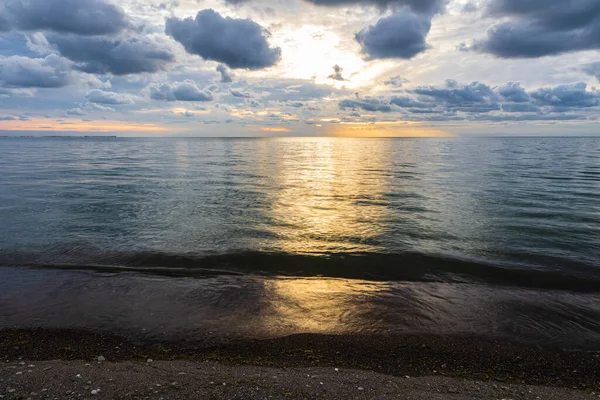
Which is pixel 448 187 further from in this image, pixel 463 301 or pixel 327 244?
pixel 463 301

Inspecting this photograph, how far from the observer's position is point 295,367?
7.97 meters

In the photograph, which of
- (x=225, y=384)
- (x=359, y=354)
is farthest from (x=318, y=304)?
(x=225, y=384)

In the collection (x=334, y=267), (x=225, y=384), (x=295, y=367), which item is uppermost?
(x=225, y=384)

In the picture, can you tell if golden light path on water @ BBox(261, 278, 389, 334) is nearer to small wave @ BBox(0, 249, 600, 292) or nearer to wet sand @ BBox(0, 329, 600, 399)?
wet sand @ BBox(0, 329, 600, 399)

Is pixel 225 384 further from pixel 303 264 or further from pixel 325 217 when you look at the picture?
pixel 325 217

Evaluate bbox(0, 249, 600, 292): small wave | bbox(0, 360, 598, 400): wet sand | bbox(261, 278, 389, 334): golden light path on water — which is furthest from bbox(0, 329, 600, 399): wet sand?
bbox(0, 249, 600, 292): small wave

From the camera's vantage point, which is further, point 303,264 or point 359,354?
point 303,264

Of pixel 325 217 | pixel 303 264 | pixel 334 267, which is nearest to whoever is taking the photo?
pixel 334 267

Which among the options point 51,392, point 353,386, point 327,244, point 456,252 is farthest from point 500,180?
point 51,392

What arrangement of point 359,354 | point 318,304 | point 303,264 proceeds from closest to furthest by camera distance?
point 359,354, point 318,304, point 303,264

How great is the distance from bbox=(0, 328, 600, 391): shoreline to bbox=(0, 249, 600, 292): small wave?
4.93 m

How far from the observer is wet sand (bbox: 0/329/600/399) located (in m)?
6.63

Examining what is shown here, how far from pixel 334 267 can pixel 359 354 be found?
664cm

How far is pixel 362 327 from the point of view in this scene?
1018cm
